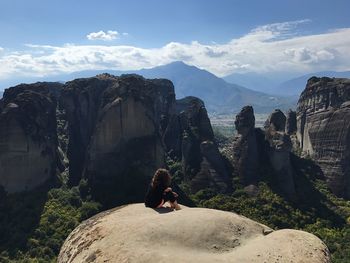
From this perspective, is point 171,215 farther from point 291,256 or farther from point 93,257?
point 291,256

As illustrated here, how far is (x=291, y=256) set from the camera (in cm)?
876

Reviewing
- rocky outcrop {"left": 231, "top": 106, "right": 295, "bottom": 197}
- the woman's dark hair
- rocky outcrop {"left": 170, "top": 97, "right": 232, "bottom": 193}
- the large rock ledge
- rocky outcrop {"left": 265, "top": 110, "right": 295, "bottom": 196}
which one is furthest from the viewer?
rocky outcrop {"left": 231, "top": 106, "right": 295, "bottom": 197}

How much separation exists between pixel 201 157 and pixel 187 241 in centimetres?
5710

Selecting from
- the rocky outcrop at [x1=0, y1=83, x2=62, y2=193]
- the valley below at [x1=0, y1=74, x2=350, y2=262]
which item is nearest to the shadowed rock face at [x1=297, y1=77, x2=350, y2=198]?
the valley below at [x1=0, y1=74, x2=350, y2=262]

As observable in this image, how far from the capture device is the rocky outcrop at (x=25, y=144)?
56375 millimetres

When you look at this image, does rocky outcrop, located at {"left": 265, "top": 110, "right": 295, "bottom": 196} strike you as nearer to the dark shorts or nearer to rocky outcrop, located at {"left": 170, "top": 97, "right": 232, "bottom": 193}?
rocky outcrop, located at {"left": 170, "top": 97, "right": 232, "bottom": 193}

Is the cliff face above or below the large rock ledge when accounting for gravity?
below

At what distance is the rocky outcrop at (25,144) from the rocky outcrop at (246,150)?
2379cm

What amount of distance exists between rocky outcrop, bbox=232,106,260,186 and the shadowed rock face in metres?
11.7

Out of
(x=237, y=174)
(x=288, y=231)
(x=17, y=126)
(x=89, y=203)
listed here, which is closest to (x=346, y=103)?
(x=237, y=174)

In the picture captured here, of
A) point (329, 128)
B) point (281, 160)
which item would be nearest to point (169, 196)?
point (281, 160)

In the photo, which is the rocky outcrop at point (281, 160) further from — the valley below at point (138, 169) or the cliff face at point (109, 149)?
the cliff face at point (109, 149)

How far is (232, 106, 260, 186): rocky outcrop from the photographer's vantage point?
64.9 meters

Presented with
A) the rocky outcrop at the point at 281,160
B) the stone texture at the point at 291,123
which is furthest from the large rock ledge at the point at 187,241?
the stone texture at the point at 291,123
